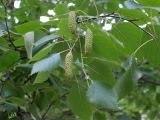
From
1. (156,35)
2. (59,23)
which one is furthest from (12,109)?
(156,35)

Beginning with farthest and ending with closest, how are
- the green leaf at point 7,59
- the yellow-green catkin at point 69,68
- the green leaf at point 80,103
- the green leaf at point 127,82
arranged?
the green leaf at point 7,59, the green leaf at point 80,103, the green leaf at point 127,82, the yellow-green catkin at point 69,68

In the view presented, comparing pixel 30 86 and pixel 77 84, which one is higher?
pixel 77 84

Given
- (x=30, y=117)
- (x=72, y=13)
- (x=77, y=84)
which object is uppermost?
(x=72, y=13)

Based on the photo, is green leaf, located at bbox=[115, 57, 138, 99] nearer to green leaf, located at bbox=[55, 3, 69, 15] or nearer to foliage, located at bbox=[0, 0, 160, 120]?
foliage, located at bbox=[0, 0, 160, 120]

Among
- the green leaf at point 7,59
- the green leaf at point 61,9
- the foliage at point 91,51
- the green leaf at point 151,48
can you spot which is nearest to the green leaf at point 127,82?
the foliage at point 91,51

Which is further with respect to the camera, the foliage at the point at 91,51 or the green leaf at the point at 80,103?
the green leaf at the point at 80,103

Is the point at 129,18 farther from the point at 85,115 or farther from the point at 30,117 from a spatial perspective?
the point at 30,117

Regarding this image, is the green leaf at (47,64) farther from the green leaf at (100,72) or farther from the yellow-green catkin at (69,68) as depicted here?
the green leaf at (100,72)
